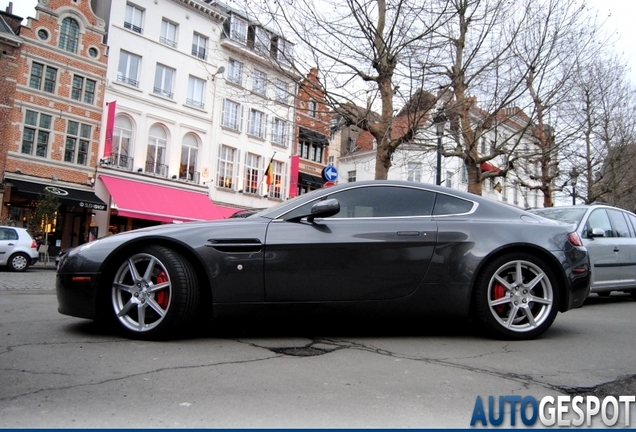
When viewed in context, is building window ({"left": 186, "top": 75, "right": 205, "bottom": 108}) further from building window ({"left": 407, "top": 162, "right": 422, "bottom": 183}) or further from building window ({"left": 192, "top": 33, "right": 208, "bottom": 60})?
A: building window ({"left": 407, "top": 162, "right": 422, "bottom": 183})

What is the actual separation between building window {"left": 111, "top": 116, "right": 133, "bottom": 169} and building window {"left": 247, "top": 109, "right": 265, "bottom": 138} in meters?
8.10

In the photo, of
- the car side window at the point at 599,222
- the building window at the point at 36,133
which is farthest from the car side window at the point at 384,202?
the building window at the point at 36,133

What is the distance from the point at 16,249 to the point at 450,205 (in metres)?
15.7

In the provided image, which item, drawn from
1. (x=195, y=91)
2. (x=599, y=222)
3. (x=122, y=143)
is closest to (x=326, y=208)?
(x=599, y=222)

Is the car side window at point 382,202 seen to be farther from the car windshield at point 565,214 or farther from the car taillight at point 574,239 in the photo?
the car windshield at point 565,214

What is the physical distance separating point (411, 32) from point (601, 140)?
15788 millimetres

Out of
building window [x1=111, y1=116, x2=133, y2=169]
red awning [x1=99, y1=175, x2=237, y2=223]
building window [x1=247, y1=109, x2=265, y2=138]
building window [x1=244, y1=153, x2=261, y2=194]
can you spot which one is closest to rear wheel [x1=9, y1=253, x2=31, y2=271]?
red awning [x1=99, y1=175, x2=237, y2=223]

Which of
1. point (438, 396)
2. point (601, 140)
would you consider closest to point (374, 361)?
point (438, 396)

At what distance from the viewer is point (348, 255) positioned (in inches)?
157

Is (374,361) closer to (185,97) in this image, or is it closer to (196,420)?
(196,420)

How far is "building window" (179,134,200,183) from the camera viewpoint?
92.8 ft

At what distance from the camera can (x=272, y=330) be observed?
4.38 metres

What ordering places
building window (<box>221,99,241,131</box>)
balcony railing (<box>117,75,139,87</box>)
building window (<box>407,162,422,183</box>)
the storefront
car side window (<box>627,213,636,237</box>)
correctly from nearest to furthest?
car side window (<box>627,213,636,237</box>), building window (<box>407,162,422,183</box>), the storefront, balcony railing (<box>117,75,139,87</box>), building window (<box>221,99,241,131</box>)

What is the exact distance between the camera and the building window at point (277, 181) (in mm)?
33062
